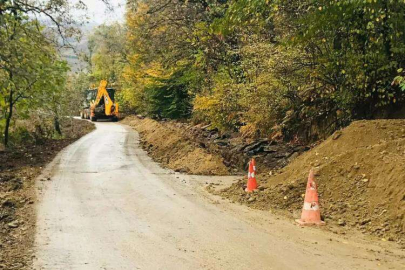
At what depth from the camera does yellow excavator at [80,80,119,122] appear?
4758 cm

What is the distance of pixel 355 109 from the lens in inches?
513

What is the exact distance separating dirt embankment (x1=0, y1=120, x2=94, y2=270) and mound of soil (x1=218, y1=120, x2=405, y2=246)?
4420mm

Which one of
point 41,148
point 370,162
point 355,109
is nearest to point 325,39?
point 355,109

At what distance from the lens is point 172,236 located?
690 centimetres

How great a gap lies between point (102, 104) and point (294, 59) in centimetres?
3747

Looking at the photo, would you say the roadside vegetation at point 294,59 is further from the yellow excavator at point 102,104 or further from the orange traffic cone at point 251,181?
the yellow excavator at point 102,104

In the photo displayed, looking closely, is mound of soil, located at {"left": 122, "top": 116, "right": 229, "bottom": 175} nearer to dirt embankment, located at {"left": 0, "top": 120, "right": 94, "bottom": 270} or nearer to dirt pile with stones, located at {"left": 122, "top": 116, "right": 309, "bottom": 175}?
dirt pile with stones, located at {"left": 122, "top": 116, "right": 309, "bottom": 175}

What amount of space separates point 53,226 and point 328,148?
636 cm

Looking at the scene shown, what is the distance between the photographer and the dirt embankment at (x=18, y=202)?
6141mm

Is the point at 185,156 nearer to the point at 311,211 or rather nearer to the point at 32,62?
the point at 32,62

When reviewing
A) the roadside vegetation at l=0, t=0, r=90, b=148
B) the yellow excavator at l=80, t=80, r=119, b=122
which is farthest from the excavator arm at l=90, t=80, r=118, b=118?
the roadside vegetation at l=0, t=0, r=90, b=148

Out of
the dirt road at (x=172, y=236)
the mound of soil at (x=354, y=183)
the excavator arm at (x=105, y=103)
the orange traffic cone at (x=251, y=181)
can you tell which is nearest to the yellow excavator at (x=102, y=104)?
the excavator arm at (x=105, y=103)

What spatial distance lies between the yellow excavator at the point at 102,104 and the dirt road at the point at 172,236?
36.8m

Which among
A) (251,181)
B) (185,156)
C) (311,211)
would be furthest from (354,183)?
(185,156)
